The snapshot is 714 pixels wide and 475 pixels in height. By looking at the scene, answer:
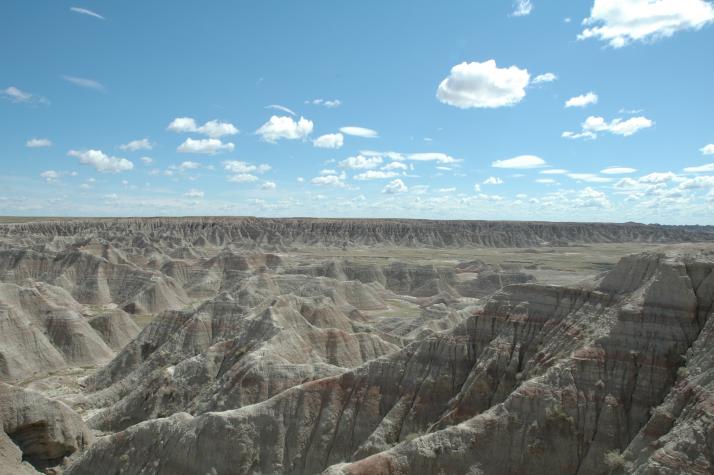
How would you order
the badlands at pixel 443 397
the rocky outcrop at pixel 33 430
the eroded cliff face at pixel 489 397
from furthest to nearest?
the rocky outcrop at pixel 33 430, the badlands at pixel 443 397, the eroded cliff face at pixel 489 397

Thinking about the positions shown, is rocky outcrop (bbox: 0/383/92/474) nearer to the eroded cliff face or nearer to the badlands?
the badlands

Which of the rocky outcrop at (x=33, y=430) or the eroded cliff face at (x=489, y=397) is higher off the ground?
the eroded cliff face at (x=489, y=397)

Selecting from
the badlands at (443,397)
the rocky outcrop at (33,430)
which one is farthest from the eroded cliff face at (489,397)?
the rocky outcrop at (33,430)

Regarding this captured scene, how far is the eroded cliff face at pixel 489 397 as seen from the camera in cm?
1664

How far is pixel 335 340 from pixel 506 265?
276 ft

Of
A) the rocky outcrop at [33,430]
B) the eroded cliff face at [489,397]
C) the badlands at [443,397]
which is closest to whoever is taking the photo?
the eroded cliff face at [489,397]

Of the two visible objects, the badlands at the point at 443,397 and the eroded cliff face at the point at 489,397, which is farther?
the badlands at the point at 443,397

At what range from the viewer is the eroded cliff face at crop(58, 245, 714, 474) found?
1664 cm

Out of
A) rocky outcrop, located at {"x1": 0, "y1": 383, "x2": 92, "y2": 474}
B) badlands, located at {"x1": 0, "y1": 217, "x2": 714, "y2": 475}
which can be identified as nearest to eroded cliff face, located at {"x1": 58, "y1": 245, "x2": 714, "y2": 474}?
badlands, located at {"x1": 0, "y1": 217, "x2": 714, "y2": 475}

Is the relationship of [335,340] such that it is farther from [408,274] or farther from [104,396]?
[408,274]

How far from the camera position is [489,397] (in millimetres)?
20531

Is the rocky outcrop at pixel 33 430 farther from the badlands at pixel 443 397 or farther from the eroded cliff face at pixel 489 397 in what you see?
the eroded cliff face at pixel 489 397

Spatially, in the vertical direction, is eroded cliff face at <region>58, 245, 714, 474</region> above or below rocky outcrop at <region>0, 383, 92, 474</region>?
above

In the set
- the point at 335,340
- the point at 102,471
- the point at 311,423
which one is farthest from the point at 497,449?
the point at 335,340
